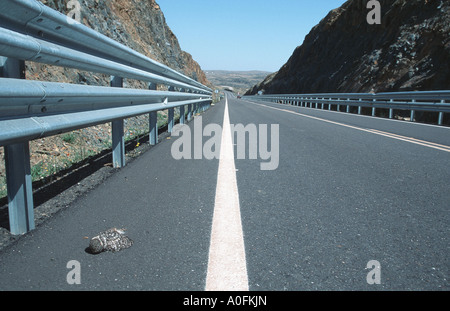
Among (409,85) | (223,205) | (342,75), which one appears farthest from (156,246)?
(342,75)

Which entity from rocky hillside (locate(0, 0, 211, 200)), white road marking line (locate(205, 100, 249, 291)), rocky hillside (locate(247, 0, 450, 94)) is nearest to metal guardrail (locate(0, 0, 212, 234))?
rocky hillside (locate(0, 0, 211, 200))

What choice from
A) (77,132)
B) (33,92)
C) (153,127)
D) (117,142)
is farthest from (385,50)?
(33,92)

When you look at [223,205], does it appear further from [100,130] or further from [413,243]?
[100,130]

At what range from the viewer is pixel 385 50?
27.5 metres

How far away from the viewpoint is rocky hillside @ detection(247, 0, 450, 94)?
21047mm

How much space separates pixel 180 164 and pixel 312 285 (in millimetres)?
Result: 3224

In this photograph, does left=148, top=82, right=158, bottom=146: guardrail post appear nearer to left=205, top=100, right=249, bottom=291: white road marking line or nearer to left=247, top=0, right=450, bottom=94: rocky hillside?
left=205, top=100, right=249, bottom=291: white road marking line

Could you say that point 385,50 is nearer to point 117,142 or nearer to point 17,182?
point 117,142

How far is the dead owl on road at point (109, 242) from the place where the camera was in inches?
88.7

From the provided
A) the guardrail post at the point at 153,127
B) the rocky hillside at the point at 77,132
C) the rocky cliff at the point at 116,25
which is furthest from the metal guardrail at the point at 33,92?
the rocky cliff at the point at 116,25

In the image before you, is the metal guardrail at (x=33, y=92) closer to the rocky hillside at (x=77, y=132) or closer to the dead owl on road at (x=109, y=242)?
the dead owl on road at (x=109, y=242)

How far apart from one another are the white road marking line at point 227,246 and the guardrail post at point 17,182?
1265mm

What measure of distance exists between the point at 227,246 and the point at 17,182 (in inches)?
56.6

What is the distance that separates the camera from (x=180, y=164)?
16.1 feet
